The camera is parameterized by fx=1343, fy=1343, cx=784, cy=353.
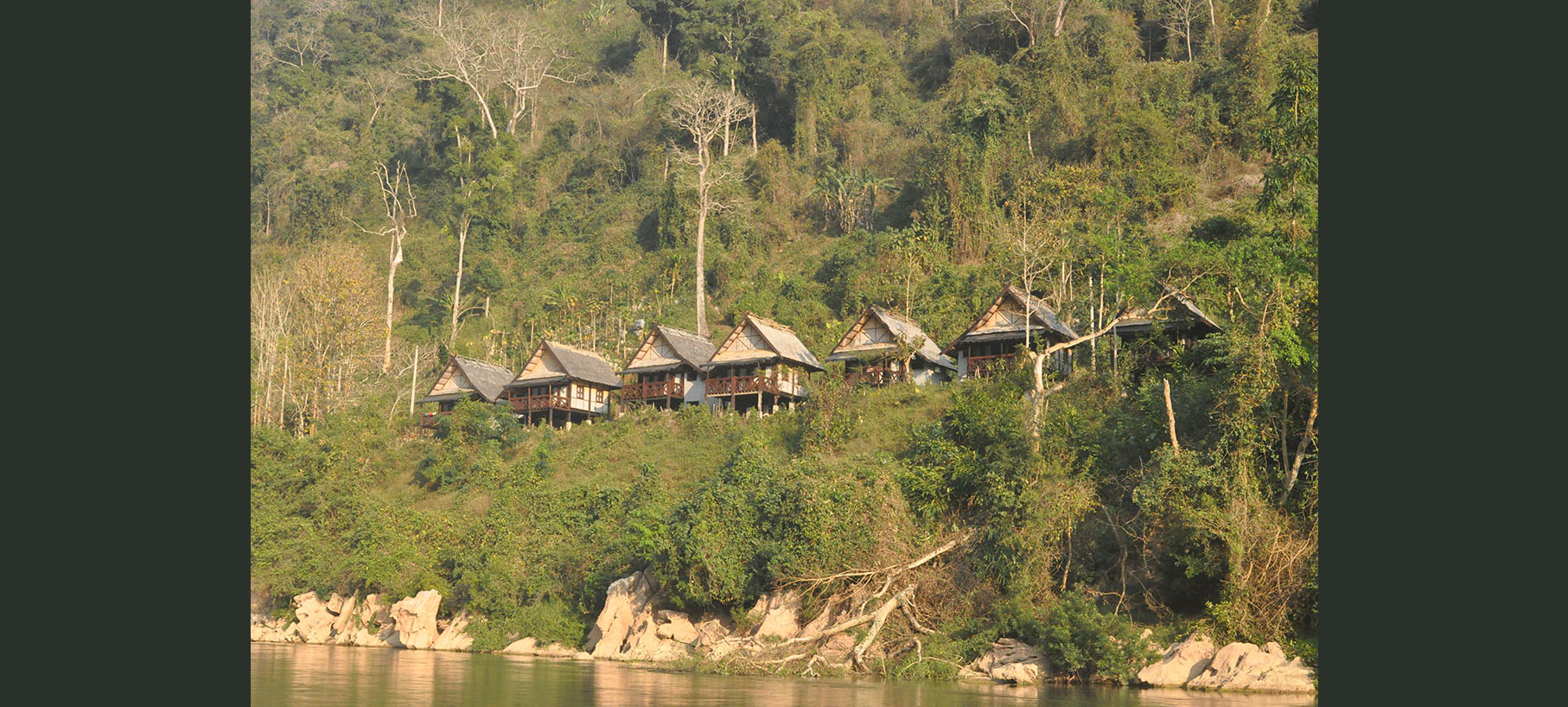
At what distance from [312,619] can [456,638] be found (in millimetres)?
3573

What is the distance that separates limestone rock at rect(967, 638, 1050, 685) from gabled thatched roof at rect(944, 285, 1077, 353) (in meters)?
13.7

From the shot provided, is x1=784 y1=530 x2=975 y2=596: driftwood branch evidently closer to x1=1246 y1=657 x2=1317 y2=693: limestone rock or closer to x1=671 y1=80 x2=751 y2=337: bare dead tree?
x1=1246 y1=657 x2=1317 y2=693: limestone rock

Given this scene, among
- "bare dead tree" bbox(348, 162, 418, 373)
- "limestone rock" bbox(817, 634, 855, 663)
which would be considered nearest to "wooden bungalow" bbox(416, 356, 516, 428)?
"bare dead tree" bbox(348, 162, 418, 373)

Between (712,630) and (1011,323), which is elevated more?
(1011,323)

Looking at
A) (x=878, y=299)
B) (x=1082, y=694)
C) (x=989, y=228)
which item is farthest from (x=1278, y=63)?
(x=1082, y=694)

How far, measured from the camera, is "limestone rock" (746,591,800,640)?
61.8 feet

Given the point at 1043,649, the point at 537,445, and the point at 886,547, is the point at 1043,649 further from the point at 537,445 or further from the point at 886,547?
the point at 537,445

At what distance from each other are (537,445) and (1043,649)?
57.2ft

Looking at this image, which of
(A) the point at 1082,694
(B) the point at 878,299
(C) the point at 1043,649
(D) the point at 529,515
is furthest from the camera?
(B) the point at 878,299

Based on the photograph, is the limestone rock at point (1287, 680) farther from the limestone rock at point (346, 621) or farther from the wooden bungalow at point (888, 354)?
the wooden bungalow at point (888, 354)

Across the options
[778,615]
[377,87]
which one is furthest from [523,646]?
[377,87]

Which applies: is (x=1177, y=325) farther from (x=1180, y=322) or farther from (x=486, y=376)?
(x=486, y=376)

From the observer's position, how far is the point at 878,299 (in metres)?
37.1

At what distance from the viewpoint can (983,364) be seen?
31.1m
